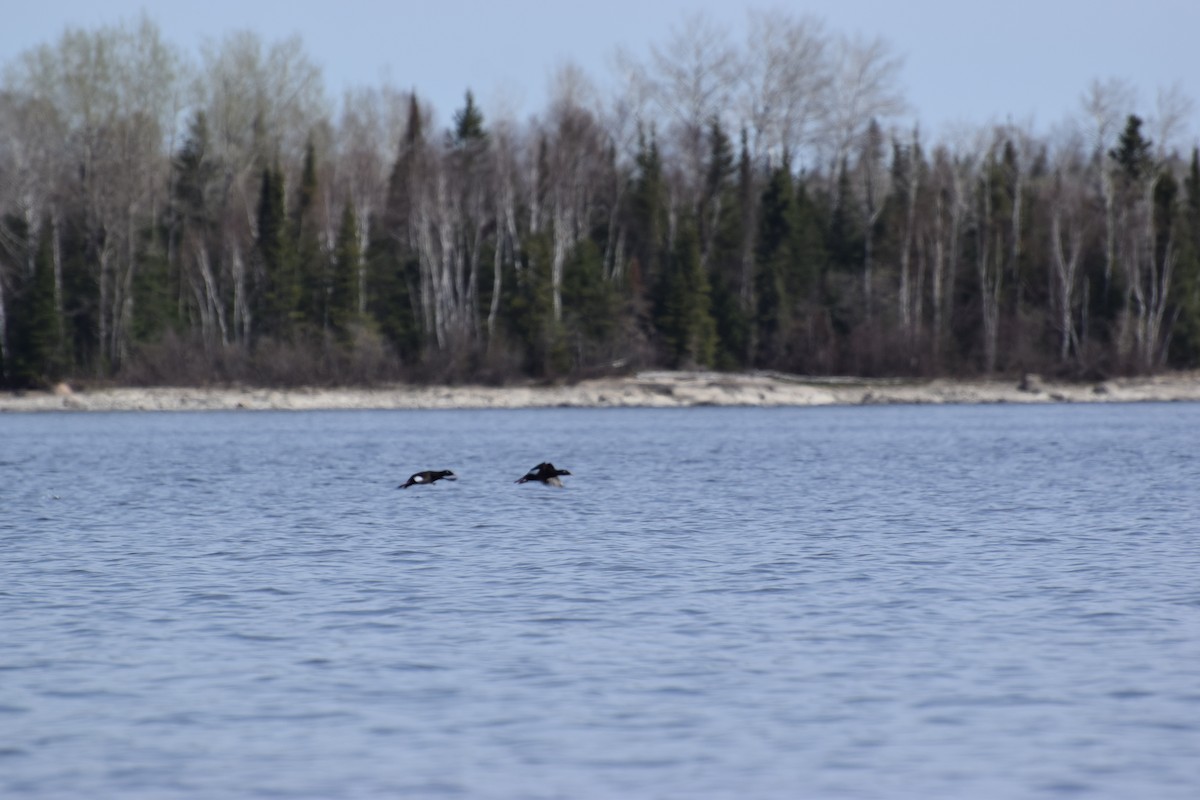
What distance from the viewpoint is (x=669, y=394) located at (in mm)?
69562

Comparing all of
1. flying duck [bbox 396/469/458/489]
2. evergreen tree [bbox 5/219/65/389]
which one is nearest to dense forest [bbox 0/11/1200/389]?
evergreen tree [bbox 5/219/65/389]

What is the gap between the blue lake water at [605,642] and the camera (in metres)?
7.96

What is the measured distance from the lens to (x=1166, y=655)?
1053 cm

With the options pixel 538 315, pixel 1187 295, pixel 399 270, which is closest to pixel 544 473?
pixel 538 315

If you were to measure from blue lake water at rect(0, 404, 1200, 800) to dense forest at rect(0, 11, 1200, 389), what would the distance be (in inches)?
1793

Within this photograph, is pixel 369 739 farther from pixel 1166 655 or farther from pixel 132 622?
pixel 1166 655

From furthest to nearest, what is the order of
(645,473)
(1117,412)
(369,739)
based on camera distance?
(1117,412)
(645,473)
(369,739)

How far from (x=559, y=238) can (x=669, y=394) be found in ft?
30.4

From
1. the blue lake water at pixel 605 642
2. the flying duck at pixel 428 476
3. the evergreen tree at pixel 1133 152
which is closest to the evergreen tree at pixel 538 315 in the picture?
the evergreen tree at pixel 1133 152

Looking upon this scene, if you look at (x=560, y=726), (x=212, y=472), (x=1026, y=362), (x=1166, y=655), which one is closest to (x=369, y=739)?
(x=560, y=726)

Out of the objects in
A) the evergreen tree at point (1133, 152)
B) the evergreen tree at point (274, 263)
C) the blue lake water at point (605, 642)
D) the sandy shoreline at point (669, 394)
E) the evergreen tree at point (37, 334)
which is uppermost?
the evergreen tree at point (1133, 152)

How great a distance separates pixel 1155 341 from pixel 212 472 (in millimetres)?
53325

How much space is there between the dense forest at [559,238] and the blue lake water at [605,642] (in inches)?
1793

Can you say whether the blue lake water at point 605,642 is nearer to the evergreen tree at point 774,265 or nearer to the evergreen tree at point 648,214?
the evergreen tree at point 774,265
